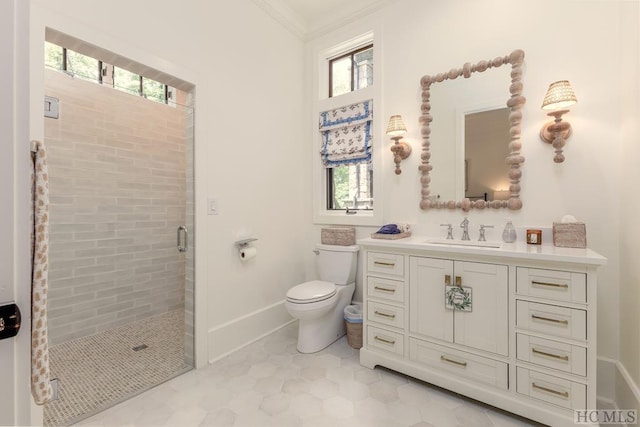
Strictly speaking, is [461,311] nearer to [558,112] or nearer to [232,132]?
[558,112]

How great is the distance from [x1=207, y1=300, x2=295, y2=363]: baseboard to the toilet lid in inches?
19.0

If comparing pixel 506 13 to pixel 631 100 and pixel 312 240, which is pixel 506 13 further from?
pixel 312 240

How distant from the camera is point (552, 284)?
56.8 inches

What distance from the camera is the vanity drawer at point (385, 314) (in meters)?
1.91

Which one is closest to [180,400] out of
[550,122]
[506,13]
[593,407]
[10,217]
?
[10,217]

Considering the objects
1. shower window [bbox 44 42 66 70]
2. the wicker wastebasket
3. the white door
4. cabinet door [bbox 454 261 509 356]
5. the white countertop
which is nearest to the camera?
the white door

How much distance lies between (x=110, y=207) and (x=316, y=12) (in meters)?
2.66

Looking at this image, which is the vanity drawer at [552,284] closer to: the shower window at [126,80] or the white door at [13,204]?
the white door at [13,204]

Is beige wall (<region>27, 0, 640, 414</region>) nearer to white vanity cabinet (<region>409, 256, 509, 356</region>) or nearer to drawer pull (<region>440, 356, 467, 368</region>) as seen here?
white vanity cabinet (<region>409, 256, 509, 356</region>)

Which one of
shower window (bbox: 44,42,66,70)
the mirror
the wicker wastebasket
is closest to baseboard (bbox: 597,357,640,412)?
the mirror

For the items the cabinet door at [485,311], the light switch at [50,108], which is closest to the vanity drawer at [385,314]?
the cabinet door at [485,311]

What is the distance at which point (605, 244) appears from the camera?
66.1 inches

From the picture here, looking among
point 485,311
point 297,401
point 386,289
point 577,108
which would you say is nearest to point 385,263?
point 386,289

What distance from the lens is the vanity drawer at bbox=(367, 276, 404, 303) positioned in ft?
6.28
